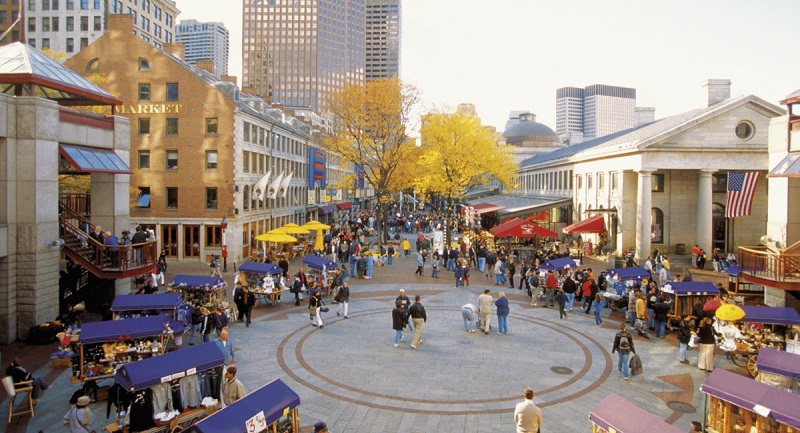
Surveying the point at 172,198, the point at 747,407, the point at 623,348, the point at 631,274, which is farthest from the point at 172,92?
the point at 747,407

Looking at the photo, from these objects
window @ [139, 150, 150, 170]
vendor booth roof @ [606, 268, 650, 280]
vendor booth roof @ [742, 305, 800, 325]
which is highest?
window @ [139, 150, 150, 170]

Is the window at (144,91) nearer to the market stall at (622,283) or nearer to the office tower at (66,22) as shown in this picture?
the market stall at (622,283)

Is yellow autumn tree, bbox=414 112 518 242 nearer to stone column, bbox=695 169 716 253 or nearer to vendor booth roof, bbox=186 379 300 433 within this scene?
stone column, bbox=695 169 716 253

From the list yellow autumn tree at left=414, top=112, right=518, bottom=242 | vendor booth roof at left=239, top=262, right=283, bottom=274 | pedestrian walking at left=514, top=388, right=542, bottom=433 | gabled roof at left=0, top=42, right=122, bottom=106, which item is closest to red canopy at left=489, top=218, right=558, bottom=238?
yellow autumn tree at left=414, top=112, right=518, bottom=242

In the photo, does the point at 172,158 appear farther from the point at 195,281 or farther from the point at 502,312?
the point at 502,312

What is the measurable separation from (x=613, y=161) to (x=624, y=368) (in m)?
32.7

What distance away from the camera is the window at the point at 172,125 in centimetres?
4003

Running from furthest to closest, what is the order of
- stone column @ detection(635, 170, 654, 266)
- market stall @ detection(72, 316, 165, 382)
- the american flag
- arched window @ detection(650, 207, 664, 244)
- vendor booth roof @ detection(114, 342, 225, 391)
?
arched window @ detection(650, 207, 664, 244), stone column @ detection(635, 170, 654, 266), the american flag, market stall @ detection(72, 316, 165, 382), vendor booth roof @ detection(114, 342, 225, 391)

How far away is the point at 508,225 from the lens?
125 ft

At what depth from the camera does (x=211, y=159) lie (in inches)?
1582

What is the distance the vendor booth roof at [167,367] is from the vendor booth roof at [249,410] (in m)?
2.34

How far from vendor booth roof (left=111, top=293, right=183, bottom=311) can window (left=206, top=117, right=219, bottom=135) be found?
2481 cm

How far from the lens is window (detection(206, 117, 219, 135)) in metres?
39.9

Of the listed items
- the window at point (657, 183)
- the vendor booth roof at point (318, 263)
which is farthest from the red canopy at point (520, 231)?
the vendor booth roof at point (318, 263)
